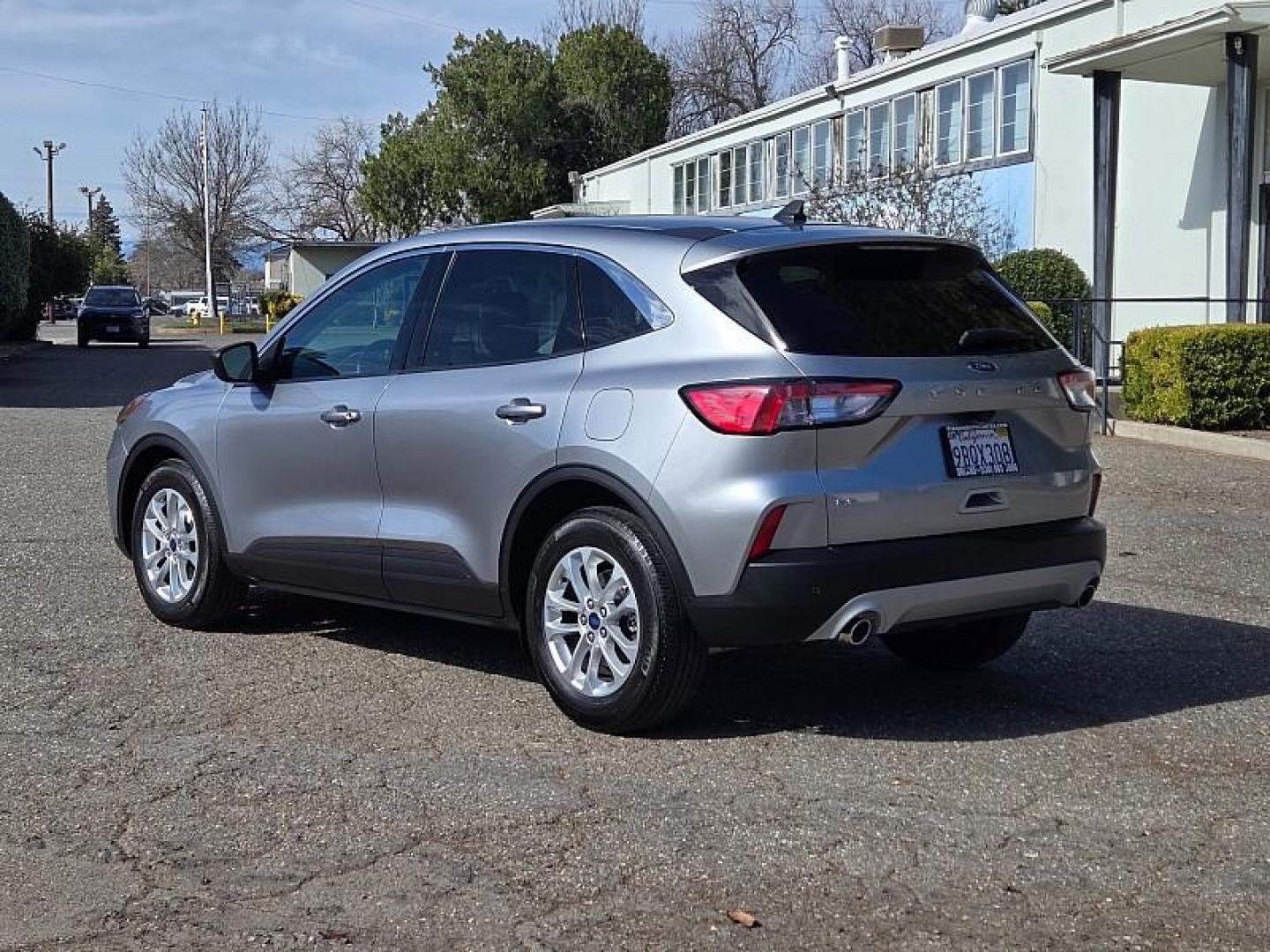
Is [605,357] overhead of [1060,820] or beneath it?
overhead

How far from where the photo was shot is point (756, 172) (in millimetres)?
34844

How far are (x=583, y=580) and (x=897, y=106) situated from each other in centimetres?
2368

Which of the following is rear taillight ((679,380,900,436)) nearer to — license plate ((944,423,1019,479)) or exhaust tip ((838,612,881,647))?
license plate ((944,423,1019,479))

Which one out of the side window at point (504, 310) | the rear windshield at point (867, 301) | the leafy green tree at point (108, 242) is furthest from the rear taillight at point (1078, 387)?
the leafy green tree at point (108, 242)

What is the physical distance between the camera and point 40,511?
36.3 feet

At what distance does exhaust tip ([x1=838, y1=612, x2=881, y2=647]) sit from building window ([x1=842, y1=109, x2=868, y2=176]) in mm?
24374

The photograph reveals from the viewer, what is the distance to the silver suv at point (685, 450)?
5.16 metres

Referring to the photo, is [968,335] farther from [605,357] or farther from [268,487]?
[268,487]

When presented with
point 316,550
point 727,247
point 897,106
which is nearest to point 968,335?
point 727,247

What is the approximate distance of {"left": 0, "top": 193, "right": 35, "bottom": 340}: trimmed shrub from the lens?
31.1 metres

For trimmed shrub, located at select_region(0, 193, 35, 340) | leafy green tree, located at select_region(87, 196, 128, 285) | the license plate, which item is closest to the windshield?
trimmed shrub, located at select_region(0, 193, 35, 340)

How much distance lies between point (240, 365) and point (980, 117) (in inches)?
793

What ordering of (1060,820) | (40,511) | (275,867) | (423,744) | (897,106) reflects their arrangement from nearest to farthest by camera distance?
1. (275,867)
2. (1060,820)
3. (423,744)
4. (40,511)
5. (897,106)

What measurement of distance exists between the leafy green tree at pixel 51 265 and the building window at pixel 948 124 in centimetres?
2318
